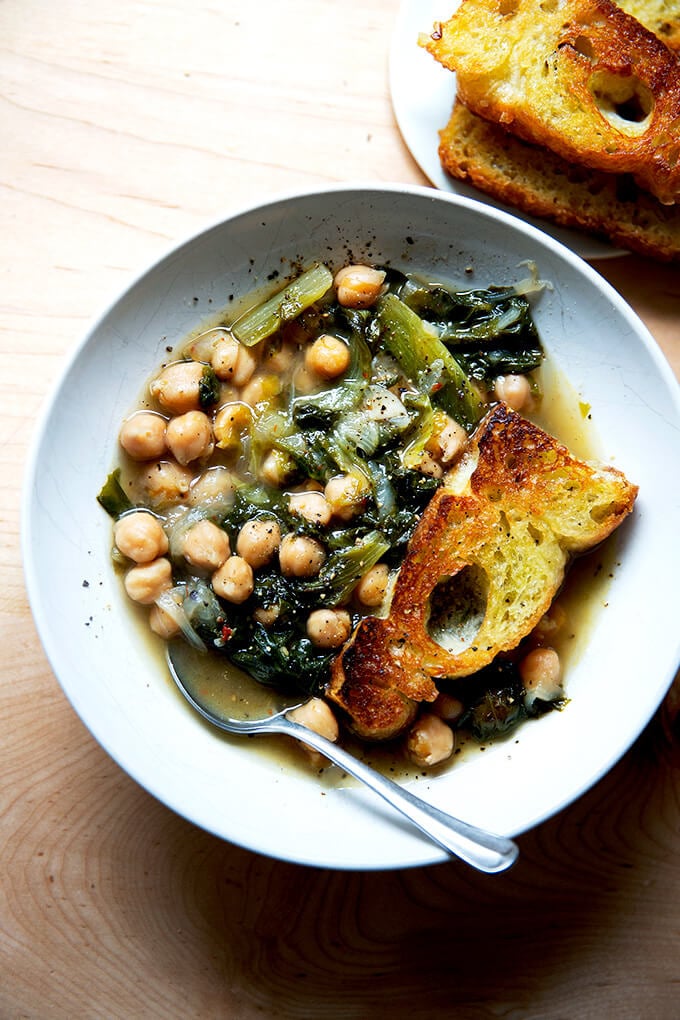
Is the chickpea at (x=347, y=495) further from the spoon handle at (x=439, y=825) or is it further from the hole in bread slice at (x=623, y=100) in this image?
the hole in bread slice at (x=623, y=100)

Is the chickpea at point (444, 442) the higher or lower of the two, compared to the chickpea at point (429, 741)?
higher

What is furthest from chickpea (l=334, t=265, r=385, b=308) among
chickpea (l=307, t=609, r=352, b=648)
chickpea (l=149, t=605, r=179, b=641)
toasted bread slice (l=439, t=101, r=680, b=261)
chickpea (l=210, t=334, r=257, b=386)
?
chickpea (l=149, t=605, r=179, b=641)

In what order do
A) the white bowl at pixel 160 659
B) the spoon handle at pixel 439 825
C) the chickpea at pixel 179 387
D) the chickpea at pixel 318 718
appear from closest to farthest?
the spoon handle at pixel 439 825 → the white bowl at pixel 160 659 → the chickpea at pixel 318 718 → the chickpea at pixel 179 387

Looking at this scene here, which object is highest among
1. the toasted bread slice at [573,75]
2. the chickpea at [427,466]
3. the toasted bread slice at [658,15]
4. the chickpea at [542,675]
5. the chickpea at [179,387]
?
the toasted bread slice at [658,15]

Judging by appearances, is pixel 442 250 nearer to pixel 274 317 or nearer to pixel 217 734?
pixel 274 317

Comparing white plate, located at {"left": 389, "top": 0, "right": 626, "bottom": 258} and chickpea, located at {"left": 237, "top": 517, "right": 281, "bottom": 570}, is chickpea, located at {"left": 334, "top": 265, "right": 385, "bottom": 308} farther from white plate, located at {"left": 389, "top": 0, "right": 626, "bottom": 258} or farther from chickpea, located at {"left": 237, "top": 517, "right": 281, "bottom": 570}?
chickpea, located at {"left": 237, "top": 517, "right": 281, "bottom": 570}

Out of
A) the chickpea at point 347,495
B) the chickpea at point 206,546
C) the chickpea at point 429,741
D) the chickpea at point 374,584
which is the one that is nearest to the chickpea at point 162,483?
the chickpea at point 206,546

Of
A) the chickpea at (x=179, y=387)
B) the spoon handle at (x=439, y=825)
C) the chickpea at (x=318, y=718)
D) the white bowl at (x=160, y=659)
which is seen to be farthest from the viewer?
the chickpea at (x=179, y=387)
